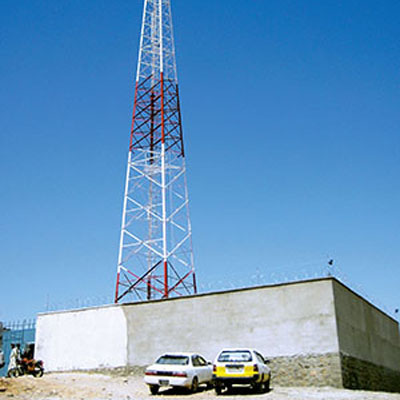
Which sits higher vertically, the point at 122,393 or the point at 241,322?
the point at 241,322

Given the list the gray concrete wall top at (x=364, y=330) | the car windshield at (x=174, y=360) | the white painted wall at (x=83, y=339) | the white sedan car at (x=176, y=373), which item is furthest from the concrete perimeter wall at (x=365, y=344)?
the white painted wall at (x=83, y=339)

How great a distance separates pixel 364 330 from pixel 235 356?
36.5 feet

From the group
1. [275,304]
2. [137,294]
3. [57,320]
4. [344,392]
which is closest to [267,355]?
[275,304]

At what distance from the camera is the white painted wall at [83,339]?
2908 cm

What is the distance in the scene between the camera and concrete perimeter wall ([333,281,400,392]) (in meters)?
24.8

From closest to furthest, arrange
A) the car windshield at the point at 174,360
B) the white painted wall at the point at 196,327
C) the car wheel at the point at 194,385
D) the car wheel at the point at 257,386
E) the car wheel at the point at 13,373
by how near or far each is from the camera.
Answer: the car wheel at the point at 257,386, the car wheel at the point at 194,385, the car windshield at the point at 174,360, the white painted wall at the point at 196,327, the car wheel at the point at 13,373

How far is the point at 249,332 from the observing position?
26.0 m

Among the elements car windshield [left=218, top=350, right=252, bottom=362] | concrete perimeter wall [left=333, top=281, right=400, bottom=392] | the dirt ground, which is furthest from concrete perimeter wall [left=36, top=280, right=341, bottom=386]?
car windshield [left=218, top=350, right=252, bottom=362]

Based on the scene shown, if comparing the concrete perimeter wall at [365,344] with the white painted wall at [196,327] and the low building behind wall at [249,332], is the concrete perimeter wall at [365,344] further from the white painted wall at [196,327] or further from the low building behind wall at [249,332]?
the white painted wall at [196,327]

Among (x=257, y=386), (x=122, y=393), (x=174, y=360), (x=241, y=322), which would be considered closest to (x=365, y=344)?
(x=241, y=322)

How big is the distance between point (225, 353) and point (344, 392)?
5.12m

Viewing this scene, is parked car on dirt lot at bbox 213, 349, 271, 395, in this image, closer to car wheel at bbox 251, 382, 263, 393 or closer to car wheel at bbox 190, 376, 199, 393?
car wheel at bbox 251, 382, 263, 393

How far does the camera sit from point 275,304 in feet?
84.3

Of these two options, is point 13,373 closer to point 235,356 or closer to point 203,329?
point 203,329
